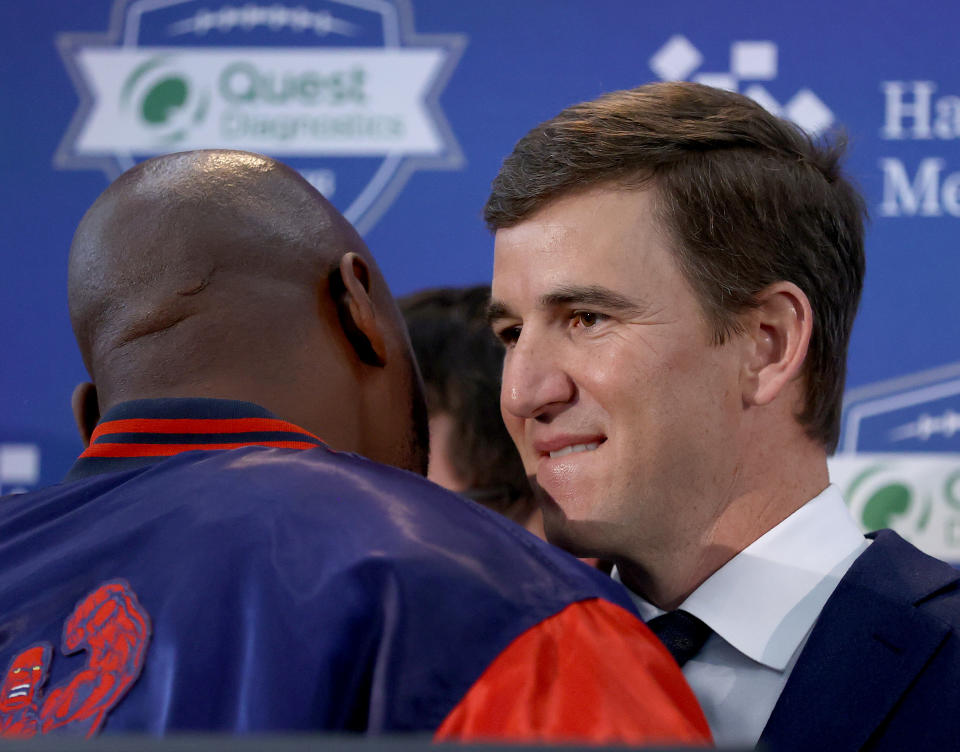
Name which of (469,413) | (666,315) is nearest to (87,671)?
(666,315)

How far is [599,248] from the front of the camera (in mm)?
1140

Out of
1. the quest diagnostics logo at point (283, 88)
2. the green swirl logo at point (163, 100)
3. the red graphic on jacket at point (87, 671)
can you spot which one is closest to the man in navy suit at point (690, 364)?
the red graphic on jacket at point (87, 671)

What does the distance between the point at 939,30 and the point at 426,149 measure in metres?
0.98

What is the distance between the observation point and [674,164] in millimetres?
1175

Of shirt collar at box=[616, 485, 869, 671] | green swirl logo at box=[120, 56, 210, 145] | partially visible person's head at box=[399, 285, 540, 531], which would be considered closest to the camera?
shirt collar at box=[616, 485, 869, 671]

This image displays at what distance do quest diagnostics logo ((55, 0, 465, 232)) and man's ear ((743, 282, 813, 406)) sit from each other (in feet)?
3.71

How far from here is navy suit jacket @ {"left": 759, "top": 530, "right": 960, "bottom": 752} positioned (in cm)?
95

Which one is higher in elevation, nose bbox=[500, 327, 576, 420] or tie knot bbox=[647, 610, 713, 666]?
nose bbox=[500, 327, 576, 420]

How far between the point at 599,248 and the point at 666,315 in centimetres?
9

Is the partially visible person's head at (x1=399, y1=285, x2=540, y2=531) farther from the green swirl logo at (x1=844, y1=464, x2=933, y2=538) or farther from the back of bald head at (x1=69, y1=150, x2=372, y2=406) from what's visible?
the back of bald head at (x1=69, y1=150, x2=372, y2=406)

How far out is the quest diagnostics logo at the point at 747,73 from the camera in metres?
2.12

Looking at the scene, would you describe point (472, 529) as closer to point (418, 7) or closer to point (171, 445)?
point (171, 445)

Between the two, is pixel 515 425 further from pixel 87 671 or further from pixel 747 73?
pixel 747 73

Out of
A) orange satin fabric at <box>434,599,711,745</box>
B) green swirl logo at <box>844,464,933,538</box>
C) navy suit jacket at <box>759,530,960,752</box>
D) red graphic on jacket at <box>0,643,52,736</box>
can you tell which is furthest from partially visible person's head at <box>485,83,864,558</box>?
green swirl logo at <box>844,464,933,538</box>
